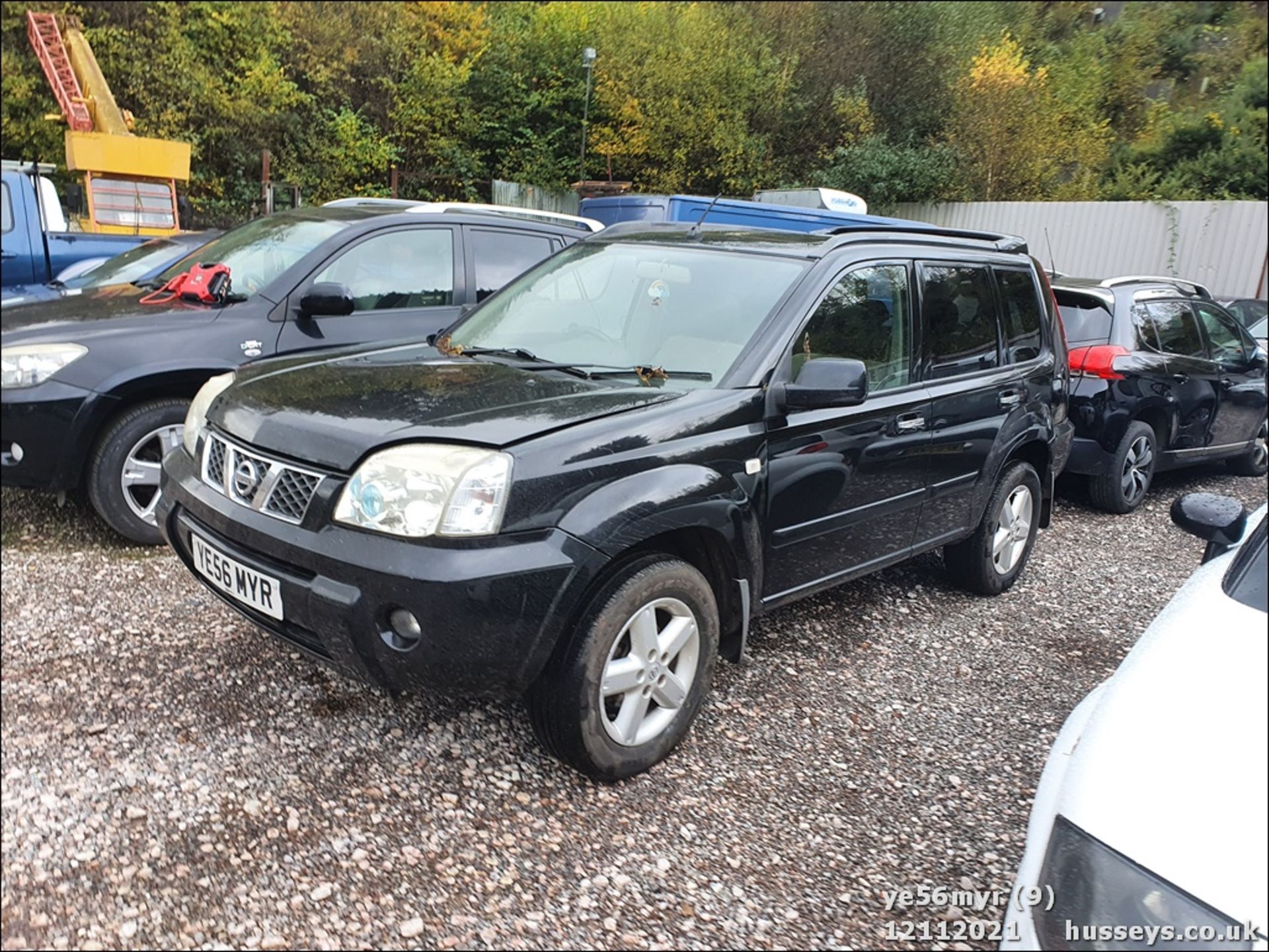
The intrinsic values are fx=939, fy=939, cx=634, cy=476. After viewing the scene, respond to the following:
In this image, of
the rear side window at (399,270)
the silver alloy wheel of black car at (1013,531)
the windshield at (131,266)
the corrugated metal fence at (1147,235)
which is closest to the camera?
the silver alloy wheel of black car at (1013,531)

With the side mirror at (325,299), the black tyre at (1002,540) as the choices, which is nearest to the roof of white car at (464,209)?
the side mirror at (325,299)

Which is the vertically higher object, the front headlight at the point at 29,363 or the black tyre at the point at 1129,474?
the front headlight at the point at 29,363

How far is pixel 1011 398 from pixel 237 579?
3484mm

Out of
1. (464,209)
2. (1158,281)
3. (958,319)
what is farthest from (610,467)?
(1158,281)

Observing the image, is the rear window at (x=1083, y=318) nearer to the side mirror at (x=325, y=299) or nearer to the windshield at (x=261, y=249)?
the side mirror at (x=325, y=299)

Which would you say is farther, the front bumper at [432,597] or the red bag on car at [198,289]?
the red bag on car at [198,289]

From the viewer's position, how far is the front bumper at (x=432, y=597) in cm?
245

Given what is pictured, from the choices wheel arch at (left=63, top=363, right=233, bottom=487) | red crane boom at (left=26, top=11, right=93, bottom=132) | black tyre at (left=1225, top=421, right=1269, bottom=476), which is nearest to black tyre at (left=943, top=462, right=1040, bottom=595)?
wheel arch at (left=63, top=363, right=233, bottom=487)

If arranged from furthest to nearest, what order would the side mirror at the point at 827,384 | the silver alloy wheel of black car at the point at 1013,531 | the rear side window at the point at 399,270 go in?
1. the rear side window at the point at 399,270
2. the silver alloy wheel of black car at the point at 1013,531
3. the side mirror at the point at 827,384

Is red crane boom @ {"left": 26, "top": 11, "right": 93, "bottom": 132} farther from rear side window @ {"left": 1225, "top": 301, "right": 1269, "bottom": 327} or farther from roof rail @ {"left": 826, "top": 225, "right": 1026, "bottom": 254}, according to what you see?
rear side window @ {"left": 1225, "top": 301, "right": 1269, "bottom": 327}

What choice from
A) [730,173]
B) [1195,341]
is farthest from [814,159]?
[1195,341]

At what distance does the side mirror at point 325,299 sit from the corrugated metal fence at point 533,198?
1654cm

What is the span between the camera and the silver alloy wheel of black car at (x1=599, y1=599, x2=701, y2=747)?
2.82m

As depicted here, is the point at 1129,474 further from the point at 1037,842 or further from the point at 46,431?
the point at 46,431
